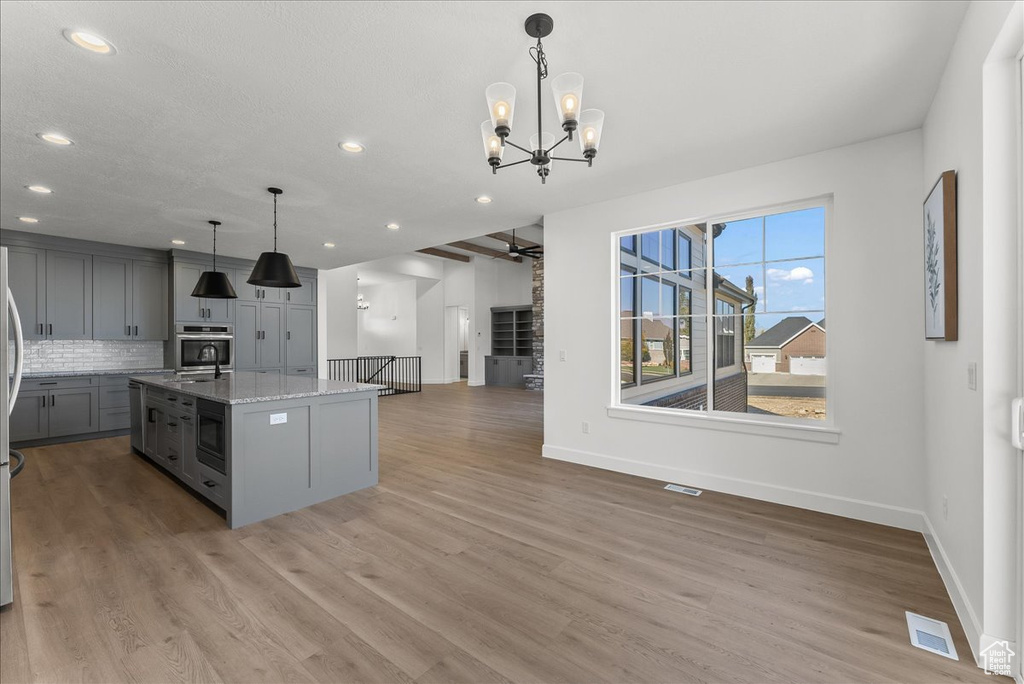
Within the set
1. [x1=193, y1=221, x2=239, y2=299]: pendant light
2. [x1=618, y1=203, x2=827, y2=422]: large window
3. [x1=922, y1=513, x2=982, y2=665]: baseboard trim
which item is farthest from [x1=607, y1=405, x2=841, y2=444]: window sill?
[x1=193, y1=221, x2=239, y2=299]: pendant light

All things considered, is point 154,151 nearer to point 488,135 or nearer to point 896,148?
point 488,135

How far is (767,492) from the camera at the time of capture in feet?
11.3

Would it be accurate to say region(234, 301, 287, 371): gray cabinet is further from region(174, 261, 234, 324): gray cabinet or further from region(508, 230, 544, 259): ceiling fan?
region(508, 230, 544, 259): ceiling fan

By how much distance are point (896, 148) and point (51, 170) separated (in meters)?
5.97

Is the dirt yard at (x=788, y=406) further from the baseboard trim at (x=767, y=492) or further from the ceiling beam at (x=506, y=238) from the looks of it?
the ceiling beam at (x=506, y=238)

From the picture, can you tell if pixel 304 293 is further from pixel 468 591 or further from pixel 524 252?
pixel 468 591

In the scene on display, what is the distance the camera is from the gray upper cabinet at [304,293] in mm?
7719

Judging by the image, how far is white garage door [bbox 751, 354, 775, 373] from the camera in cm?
363

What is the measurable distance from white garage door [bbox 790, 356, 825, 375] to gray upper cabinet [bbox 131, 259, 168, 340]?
25.2 feet

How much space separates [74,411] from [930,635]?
313 inches

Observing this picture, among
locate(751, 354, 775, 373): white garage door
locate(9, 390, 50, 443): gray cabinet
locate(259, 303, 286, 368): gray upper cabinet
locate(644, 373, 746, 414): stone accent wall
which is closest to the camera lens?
locate(751, 354, 775, 373): white garage door

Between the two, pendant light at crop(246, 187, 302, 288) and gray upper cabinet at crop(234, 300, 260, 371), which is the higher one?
pendant light at crop(246, 187, 302, 288)

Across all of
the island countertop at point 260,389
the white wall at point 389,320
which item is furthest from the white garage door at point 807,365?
the white wall at point 389,320

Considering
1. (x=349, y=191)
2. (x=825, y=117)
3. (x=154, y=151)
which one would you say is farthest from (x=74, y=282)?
(x=825, y=117)
